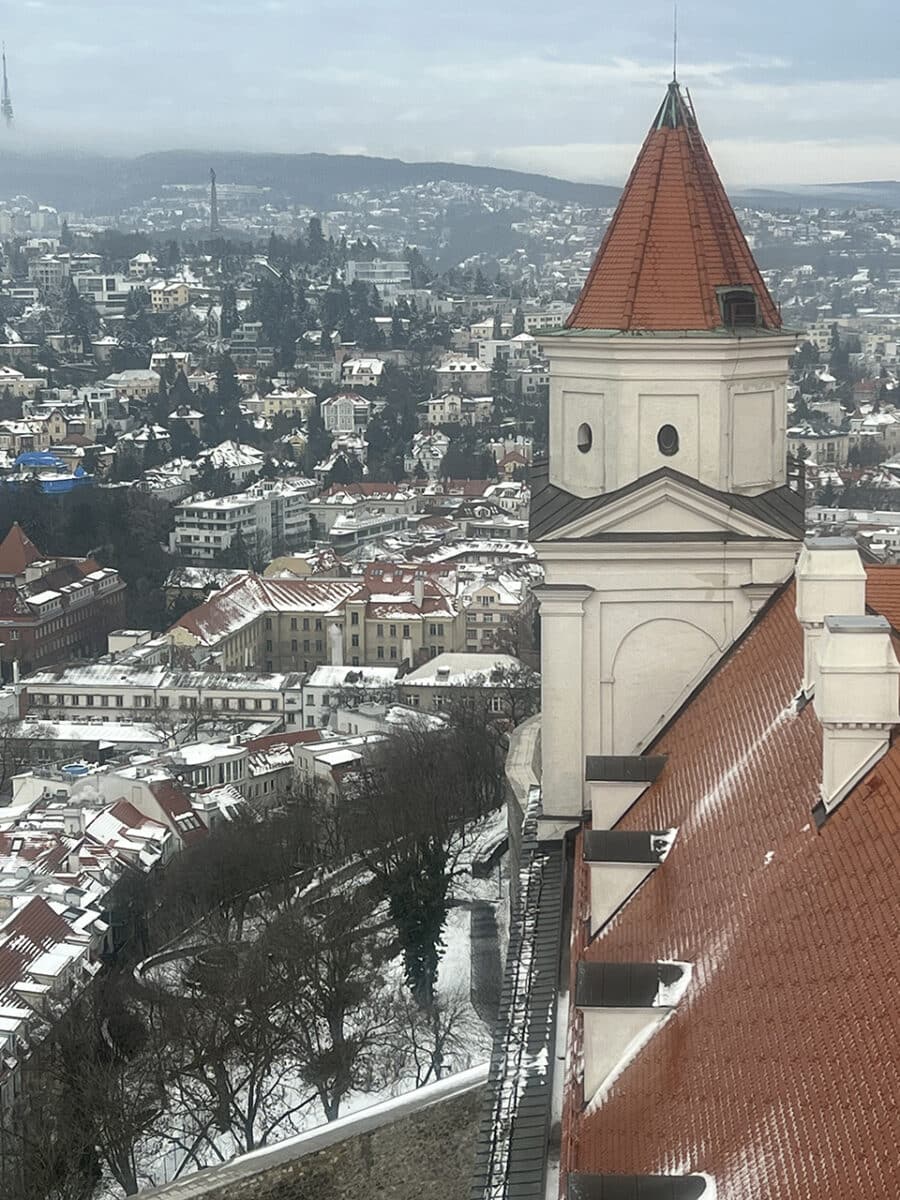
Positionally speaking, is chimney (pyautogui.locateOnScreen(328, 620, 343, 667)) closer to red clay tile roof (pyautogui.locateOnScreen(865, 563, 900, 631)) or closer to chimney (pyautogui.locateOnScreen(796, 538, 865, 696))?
red clay tile roof (pyautogui.locateOnScreen(865, 563, 900, 631))

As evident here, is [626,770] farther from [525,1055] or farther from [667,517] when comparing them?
[667,517]

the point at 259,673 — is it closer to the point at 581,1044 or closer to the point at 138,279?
the point at 581,1044

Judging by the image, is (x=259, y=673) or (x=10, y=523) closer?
(x=259, y=673)

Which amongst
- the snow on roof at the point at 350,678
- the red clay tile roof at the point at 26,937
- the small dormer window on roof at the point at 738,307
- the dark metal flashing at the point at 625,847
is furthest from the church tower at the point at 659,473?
the snow on roof at the point at 350,678

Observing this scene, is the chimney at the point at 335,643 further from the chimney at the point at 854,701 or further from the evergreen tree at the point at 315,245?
the evergreen tree at the point at 315,245

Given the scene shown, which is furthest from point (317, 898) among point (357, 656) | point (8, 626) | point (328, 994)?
point (8, 626)

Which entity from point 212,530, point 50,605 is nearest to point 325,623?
point 50,605
